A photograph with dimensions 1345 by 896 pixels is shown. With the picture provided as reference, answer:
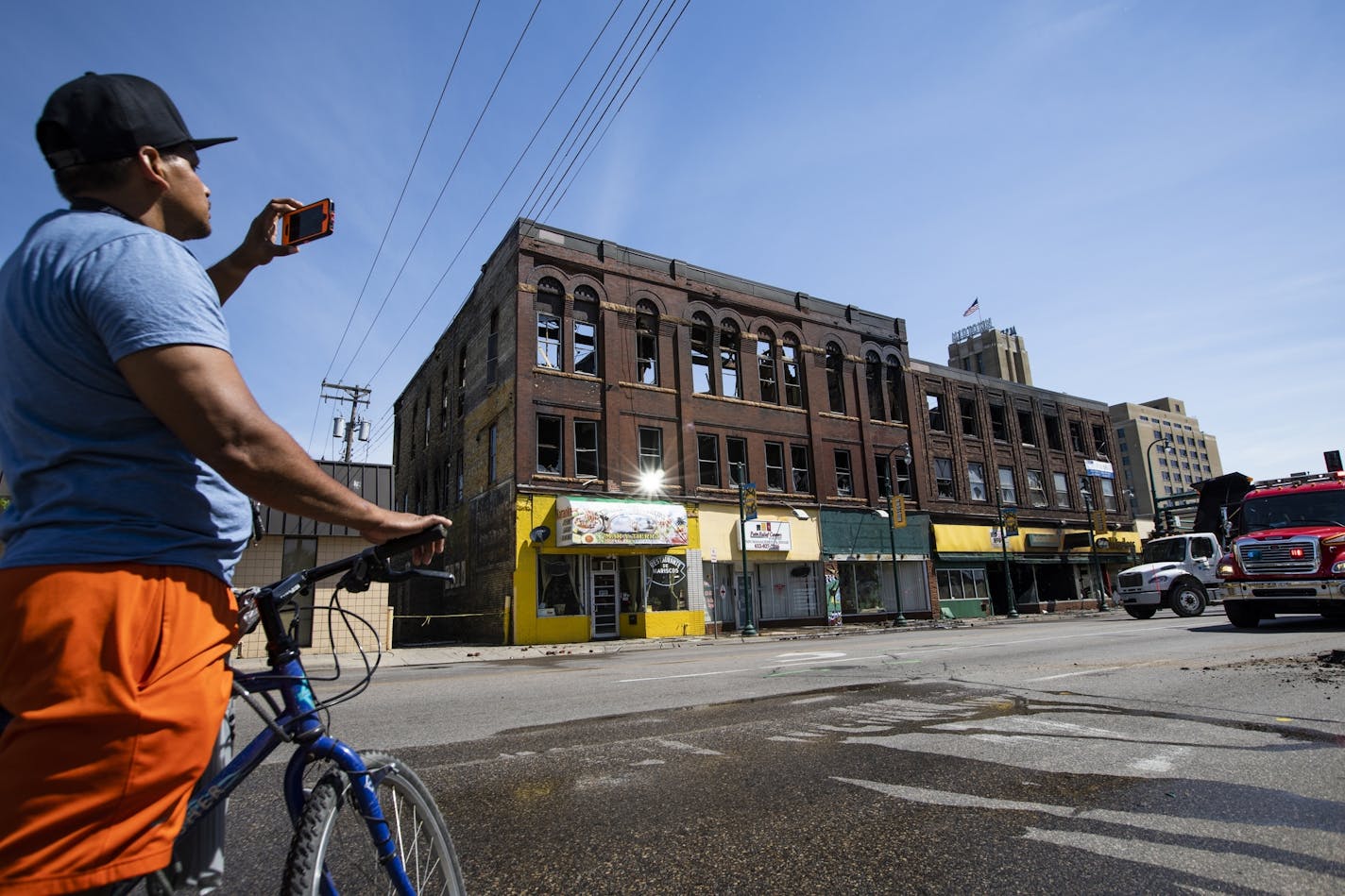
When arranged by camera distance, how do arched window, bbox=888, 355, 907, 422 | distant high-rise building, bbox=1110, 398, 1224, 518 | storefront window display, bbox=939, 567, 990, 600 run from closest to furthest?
storefront window display, bbox=939, 567, 990, 600, arched window, bbox=888, 355, 907, 422, distant high-rise building, bbox=1110, 398, 1224, 518

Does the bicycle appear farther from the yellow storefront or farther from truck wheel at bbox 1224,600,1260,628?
the yellow storefront

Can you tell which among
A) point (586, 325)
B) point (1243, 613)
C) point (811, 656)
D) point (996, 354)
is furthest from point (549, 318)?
point (996, 354)

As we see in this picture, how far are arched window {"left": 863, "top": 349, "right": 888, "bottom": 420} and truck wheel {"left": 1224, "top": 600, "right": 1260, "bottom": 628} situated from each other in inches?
757

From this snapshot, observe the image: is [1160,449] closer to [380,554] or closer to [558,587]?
[558,587]

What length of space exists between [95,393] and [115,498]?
0.68 feet

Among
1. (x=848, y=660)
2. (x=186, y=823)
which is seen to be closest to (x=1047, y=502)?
(x=848, y=660)

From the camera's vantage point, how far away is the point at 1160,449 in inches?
4906

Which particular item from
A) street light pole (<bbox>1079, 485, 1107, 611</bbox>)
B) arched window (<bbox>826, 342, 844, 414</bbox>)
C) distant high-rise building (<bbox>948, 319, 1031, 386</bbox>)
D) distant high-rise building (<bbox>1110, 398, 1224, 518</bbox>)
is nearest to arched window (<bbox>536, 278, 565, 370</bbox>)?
arched window (<bbox>826, 342, 844, 414</bbox>)

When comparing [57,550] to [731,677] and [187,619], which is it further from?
[731,677]

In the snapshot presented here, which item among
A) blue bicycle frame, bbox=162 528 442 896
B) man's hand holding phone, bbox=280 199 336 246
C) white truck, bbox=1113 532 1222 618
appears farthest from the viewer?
white truck, bbox=1113 532 1222 618

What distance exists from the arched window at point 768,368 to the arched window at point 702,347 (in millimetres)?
2451

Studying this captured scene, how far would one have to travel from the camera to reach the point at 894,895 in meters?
2.58

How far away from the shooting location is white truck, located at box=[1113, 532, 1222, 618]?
1984 cm

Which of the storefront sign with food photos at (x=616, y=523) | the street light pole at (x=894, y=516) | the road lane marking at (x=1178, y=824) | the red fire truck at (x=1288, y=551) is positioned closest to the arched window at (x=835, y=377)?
the street light pole at (x=894, y=516)
